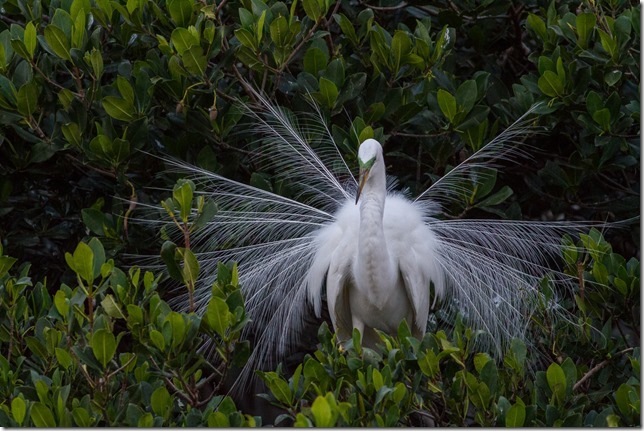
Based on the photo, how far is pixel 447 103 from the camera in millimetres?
3088

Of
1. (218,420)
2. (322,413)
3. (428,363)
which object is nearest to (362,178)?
(428,363)

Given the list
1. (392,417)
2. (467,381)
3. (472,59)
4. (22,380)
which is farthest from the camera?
(472,59)

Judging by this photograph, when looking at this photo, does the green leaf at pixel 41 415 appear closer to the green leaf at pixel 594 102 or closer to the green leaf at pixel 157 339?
the green leaf at pixel 157 339

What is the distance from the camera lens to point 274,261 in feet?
11.2

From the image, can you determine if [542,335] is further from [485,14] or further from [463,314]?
[485,14]

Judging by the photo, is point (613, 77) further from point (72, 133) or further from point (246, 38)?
point (72, 133)

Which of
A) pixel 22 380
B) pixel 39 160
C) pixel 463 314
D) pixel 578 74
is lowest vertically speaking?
pixel 463 314

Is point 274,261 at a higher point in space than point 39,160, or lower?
lower

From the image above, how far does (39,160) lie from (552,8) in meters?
1.62

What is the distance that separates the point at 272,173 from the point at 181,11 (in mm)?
626

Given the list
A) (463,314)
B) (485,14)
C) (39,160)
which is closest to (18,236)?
(39,160)

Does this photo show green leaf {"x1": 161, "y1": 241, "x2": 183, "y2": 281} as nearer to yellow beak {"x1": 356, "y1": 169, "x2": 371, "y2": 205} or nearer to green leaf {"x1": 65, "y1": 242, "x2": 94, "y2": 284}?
green leaf {"x1": 65, "y1": 242, "x2": 94, "y2": 284}

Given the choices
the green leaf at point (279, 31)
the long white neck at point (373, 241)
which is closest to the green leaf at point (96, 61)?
the green leaf at point (279, 31)

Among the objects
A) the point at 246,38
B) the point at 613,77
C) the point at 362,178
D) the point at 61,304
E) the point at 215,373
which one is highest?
the point at 246,38
